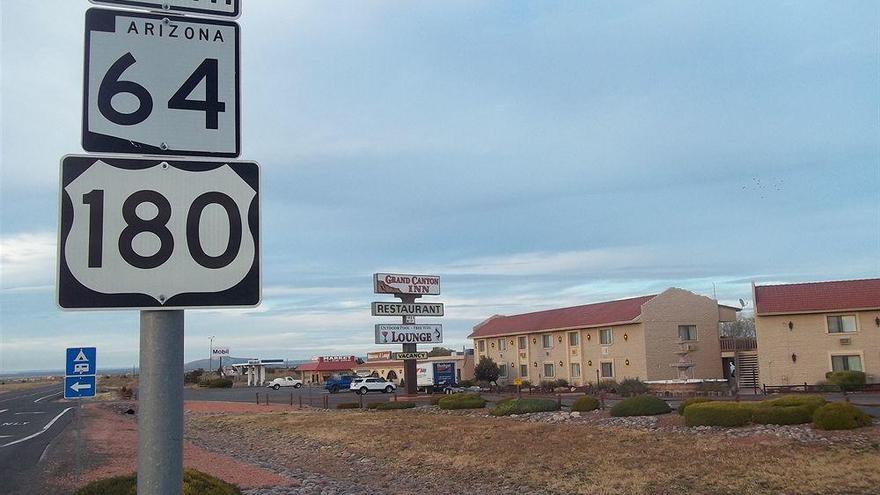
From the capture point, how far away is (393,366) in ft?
311

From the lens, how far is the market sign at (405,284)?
54.2 metres

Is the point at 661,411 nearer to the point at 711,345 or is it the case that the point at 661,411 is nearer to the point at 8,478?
the point at 8,478

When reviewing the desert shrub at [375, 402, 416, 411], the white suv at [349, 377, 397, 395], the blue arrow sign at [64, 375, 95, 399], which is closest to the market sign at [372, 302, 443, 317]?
the desert shrub at [375, 402, 416, 411]

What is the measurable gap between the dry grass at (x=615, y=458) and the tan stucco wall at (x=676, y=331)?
95.9 feet

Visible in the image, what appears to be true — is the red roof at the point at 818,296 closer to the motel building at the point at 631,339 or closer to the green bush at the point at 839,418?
the motel building at the point at 631,339

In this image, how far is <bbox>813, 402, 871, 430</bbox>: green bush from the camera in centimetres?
2133

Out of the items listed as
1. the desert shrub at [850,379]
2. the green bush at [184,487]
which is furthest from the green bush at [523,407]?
the green bush at [184,487]

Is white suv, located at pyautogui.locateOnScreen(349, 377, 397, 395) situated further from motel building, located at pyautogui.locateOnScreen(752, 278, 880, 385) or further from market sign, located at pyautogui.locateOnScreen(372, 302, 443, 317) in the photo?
motel building, located at pyautogui.locateOnScreen(752, 278, 880, 385)

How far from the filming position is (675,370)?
58.3 metres

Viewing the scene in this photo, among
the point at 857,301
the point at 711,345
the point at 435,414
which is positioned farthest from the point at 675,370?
the point at 435,414

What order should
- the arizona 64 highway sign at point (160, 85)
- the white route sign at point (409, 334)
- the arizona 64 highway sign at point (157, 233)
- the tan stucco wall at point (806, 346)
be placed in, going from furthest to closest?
the white route sign at point (409, 334)
the tan stucco wall at point (806, 346)
the arizona 64 highway sign at point (160, 85)
the arizona 64 highway sign at point (157, 233)

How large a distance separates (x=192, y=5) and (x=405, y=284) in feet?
171

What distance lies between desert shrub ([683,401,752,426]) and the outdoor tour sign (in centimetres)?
2418

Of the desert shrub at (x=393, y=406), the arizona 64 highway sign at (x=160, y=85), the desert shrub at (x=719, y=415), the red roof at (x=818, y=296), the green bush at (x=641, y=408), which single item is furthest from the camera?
the red roof at (x=818, y=296)
